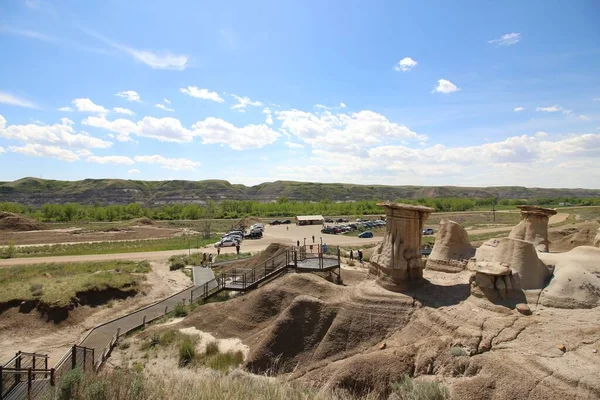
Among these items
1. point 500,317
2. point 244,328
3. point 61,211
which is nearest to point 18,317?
point 244,328

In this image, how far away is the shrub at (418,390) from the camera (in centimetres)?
1035

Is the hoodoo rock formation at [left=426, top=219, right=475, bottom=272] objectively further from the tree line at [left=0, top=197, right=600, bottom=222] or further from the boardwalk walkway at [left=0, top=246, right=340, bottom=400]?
the tree line at [left=0, top=197, right=600, bottom=222]

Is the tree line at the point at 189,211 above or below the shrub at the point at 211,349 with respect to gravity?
above

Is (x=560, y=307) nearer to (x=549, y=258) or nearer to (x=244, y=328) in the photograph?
(x=549, y=258)

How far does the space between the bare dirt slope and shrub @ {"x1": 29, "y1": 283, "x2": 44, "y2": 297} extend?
13.2 m

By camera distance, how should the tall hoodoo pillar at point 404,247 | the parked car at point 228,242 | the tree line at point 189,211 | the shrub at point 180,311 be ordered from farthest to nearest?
the tree line at point 189,211 → the parked car at point 228,242 → the shrub at point 180,311 → the tall hoodoo pillar at point 404,247

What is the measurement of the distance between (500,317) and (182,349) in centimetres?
1287

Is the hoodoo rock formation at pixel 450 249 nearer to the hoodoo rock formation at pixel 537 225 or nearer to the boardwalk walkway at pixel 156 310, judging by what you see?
the hoodoo rock formation at pixel 537 225

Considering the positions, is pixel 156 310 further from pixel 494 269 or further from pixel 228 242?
pixel 228 242

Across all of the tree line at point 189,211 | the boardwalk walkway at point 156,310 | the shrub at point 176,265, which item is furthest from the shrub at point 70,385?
the tree line at point 189,211

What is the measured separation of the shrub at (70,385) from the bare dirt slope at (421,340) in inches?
297

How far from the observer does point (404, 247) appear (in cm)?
1725

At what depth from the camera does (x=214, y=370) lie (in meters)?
14.8

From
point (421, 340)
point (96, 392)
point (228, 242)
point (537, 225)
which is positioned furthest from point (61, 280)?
point (537, 225)
